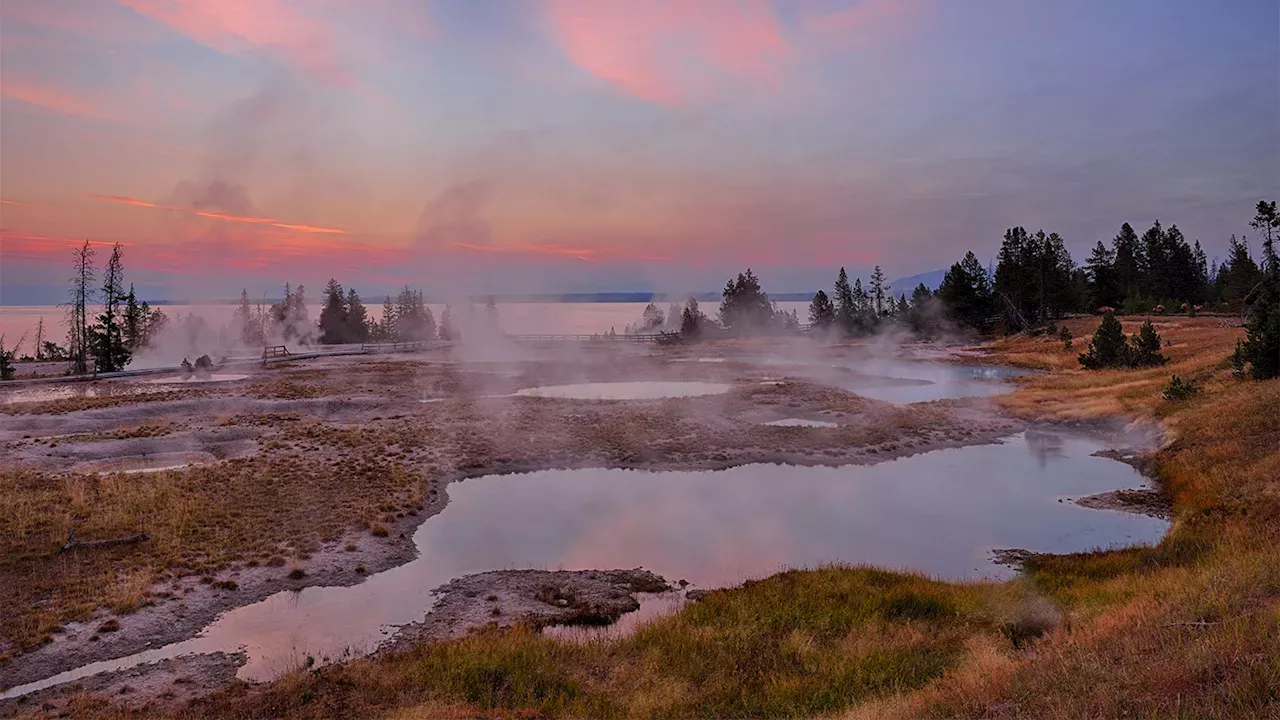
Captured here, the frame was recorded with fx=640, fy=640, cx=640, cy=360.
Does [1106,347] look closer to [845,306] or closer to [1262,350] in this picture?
[1262,350]

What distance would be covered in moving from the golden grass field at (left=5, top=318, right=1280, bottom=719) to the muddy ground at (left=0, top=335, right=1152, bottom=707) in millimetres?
3075

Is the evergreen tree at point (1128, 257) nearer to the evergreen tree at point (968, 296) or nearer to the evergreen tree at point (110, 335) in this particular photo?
the evergreen tree at point (968, 296)

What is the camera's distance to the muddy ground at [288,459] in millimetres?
15078

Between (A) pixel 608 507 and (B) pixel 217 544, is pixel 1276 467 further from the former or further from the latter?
(B) pixel 217 544

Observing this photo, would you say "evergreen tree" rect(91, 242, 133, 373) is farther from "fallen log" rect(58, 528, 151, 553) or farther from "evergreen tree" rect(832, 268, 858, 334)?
"evergreen tree" rect(832, 268, 858, 334)

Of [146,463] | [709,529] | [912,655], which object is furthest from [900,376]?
[146,463]

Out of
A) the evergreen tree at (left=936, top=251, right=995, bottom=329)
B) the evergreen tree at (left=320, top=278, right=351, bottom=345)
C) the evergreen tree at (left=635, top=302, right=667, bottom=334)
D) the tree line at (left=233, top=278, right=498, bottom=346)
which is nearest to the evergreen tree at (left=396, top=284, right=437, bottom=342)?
the tree line at (left=233, top=278, right=498, bottom=346)

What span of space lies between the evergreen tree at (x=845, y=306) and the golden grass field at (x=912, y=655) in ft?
345

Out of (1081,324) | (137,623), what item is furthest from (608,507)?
(1081,324)

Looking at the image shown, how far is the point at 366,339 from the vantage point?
119m

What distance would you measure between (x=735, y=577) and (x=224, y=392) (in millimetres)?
44311

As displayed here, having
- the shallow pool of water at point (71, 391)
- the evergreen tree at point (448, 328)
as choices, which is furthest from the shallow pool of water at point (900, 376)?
the evergreen tree at point (448, 328)

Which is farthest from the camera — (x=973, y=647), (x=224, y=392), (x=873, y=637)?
(x=224, y=392)

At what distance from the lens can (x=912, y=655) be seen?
11438 mm
